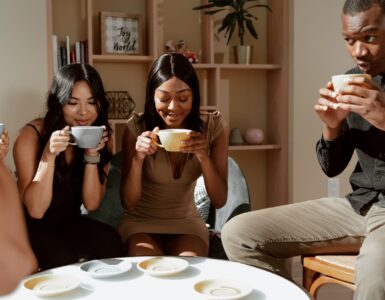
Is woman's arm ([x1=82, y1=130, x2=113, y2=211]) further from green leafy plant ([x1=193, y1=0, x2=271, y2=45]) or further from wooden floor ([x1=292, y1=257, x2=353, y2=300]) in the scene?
green leafy plant ([x1=193, y1=0, x2=271, y2=45])

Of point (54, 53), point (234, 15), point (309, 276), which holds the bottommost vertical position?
point (309, 276)

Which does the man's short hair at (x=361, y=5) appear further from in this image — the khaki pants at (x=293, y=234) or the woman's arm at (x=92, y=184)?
the woman's arm at (x=92, y=184)

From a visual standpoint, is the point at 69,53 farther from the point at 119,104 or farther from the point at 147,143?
the point at 147,143

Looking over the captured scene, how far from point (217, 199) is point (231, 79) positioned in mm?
1630

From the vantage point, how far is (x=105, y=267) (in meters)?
1.13

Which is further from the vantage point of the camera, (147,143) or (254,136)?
(254,136)

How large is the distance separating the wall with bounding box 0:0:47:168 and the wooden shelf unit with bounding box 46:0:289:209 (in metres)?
0.30

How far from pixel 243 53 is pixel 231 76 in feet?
0.79

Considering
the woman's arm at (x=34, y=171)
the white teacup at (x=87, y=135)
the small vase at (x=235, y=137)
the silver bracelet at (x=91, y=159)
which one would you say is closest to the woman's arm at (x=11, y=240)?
the white teacup at (x=87, y=135)

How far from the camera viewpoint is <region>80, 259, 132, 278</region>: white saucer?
107 cm

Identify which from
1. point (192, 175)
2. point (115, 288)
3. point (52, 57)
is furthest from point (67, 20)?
point (115, 288)

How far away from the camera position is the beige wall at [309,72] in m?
2.96

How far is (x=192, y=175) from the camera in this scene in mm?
1812

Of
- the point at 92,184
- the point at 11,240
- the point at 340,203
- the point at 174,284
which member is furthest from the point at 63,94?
the point at 11,240
